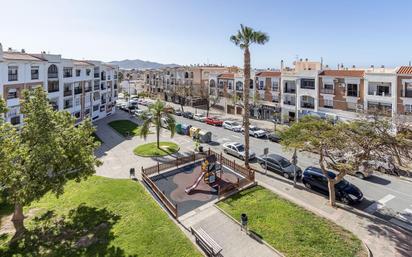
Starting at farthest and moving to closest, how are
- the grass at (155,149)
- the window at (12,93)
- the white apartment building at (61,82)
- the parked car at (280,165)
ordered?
the grass at (155,149) → the white apartment building at (61,82) → the window at (12,93) → the parked car at (280,165)

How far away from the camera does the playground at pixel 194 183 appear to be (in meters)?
21.2

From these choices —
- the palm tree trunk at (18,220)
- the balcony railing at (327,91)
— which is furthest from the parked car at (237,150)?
the palm tree trunk at (18,220)

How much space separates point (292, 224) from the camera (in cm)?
1723

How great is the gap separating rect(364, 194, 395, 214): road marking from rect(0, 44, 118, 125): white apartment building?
32008 mm

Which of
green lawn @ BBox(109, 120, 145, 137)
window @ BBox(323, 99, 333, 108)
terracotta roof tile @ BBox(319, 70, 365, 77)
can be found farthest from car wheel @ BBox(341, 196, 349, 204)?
green lawn @ BBox(109, 120, 145, 137)

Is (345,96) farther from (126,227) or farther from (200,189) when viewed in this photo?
(126,227)

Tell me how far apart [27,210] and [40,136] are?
8.04 meters

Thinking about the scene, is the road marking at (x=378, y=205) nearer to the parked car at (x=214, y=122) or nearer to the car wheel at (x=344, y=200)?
the car wheel at (x=344, y=200)

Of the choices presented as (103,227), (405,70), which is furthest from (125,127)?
(405,70)

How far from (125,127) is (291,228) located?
39530 mm

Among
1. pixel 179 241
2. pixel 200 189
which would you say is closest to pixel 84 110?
pixel 200 189

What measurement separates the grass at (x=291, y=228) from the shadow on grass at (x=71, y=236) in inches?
319

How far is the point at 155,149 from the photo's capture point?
34812 millimetres

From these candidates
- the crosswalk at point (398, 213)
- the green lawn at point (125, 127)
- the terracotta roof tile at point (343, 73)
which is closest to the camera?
the crosswalk at point (398, 213)
